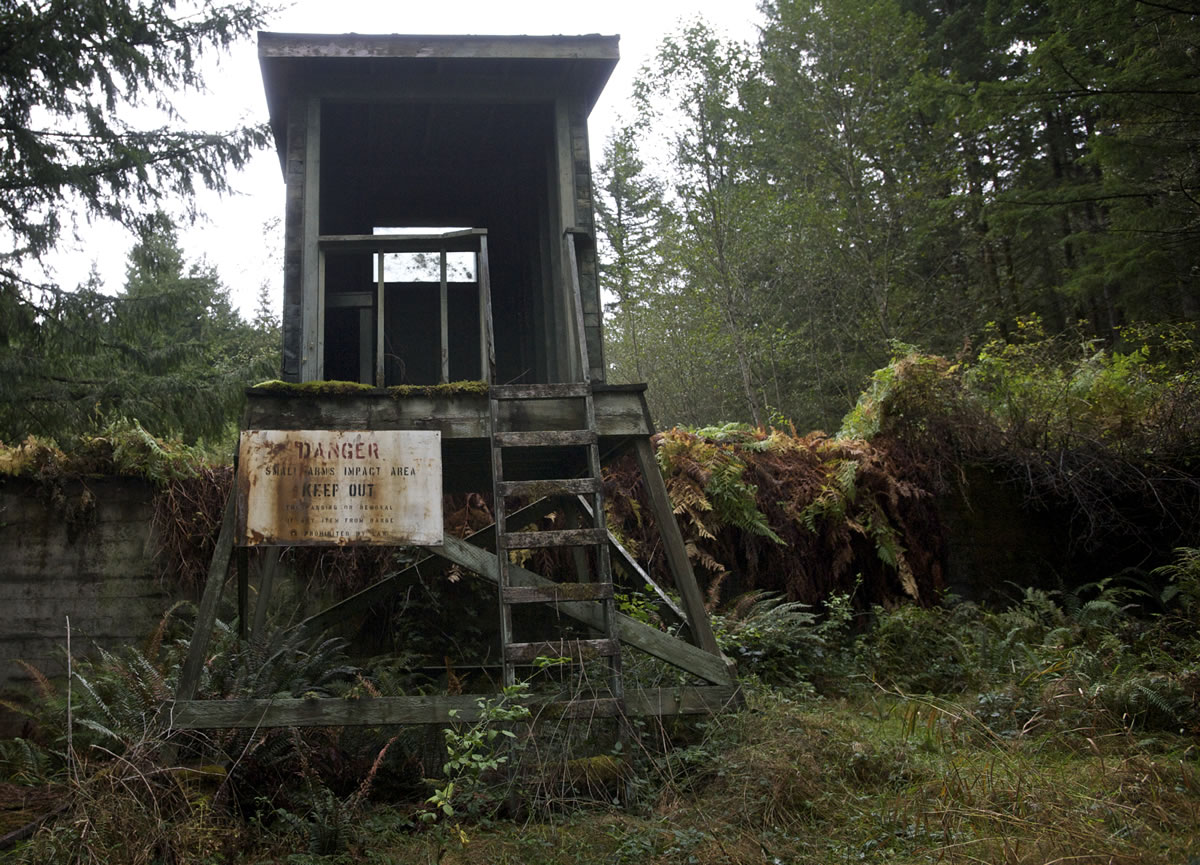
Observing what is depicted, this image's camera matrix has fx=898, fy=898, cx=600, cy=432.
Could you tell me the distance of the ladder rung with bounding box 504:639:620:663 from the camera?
5004 millimetres

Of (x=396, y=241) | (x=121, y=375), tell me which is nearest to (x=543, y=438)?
(x=396, y=241)

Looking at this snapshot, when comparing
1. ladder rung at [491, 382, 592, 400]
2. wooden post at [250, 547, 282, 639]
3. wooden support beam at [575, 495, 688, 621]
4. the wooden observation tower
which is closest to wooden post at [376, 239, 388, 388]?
the wooden observation tower

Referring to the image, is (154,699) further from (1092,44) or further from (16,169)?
(1092,44)

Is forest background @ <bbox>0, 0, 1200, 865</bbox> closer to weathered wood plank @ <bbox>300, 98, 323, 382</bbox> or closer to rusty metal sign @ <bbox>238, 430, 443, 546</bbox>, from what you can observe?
rusty metal sign @ <bbox>238, 430, 443, 546</bbox>

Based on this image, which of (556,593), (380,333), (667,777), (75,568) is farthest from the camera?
(75,568)

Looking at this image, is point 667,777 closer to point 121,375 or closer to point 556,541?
point 556,541

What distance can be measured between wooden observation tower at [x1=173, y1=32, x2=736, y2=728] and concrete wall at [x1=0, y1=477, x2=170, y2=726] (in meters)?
2.15

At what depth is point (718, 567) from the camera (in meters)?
8.51

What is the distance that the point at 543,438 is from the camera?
18.6 feet

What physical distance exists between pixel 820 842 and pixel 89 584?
273 inches

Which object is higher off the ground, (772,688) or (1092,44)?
(1092,44)

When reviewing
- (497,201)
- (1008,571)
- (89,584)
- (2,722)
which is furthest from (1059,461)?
(2,722)

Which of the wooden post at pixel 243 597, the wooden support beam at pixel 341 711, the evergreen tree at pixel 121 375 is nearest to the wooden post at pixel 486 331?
the wooden support beam at pixel 341 711

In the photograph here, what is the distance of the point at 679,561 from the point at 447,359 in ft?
6.81
